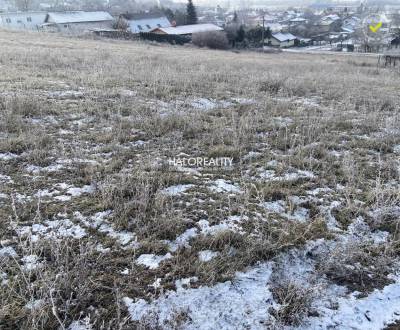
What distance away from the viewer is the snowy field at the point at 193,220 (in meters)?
2.08

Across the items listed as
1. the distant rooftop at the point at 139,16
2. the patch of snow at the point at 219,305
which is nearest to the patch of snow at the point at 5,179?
the patch of snow at the point at 219,305

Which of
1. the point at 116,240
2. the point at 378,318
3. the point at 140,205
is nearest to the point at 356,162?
the point at 378,318

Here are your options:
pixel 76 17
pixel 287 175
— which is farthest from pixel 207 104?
pixel 76 17

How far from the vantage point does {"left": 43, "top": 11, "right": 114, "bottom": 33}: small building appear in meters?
51.3

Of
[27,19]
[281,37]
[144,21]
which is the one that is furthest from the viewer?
[281,37]

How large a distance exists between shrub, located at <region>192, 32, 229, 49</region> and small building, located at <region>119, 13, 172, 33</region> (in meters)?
17.2

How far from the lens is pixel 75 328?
189cm

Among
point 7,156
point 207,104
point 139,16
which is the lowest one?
point 7,156

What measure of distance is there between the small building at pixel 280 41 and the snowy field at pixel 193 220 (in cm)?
5607

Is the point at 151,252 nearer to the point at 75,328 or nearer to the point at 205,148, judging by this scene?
the point at 75,328

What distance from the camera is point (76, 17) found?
178 ft

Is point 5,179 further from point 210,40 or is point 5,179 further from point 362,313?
point 210,40

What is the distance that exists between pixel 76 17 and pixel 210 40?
1084 inches

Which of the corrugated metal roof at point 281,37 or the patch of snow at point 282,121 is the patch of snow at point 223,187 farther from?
the corrugated metal roof at point 281,37
